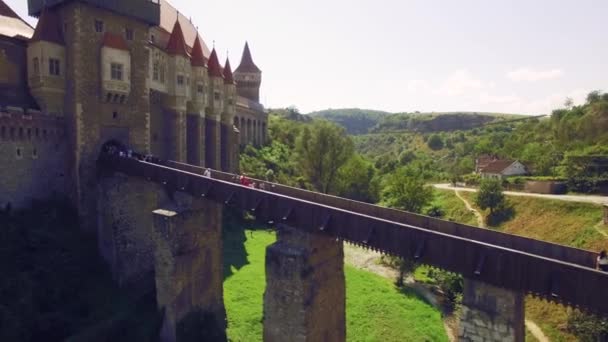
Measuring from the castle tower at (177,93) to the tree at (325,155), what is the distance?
59.9ft

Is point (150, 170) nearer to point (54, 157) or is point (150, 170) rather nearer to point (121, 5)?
point (54, 157)

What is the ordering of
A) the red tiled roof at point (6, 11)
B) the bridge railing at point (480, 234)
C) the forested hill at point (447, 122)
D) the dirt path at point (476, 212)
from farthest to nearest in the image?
1. the forested hill at point (447, 122)
2. the dirt path at point (476, 212)
3. the red tiled roof at point (6, 11)
4. the bridge railing at point (480, 234)

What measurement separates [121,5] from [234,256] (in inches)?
694

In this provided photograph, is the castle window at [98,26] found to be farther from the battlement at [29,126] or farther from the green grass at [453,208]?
the green grass at [453,208]

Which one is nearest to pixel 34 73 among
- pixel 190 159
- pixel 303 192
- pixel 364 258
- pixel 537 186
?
pixel 190 159

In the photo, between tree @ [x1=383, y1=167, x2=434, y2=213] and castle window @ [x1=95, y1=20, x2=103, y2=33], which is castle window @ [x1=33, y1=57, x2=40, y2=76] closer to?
castle window @ [x1=95, y1=20, x2=103, y2=33]

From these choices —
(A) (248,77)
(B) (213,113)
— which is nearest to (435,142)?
(A) (248,77)

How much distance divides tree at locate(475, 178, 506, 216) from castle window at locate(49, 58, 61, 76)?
115ft

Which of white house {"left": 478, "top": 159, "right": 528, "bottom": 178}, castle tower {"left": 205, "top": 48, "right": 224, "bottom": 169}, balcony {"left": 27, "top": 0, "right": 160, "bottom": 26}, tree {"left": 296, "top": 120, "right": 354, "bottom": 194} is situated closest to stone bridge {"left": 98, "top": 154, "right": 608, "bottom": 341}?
balcony {"left": 27, "top": 0, "right": 160, "bottom": 26}

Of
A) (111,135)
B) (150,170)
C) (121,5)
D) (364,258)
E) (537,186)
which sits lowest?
(364,258)

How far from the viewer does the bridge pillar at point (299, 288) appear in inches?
567

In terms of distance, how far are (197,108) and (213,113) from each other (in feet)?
11.2


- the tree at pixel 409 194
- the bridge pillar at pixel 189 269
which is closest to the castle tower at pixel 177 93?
the bridge pillar at pixel 189 269

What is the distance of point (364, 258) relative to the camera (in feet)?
113
